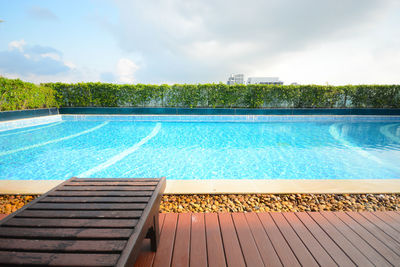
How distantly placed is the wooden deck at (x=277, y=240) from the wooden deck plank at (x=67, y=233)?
2.07 ft

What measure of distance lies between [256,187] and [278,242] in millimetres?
1114

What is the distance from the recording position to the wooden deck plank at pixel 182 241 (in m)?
1.47

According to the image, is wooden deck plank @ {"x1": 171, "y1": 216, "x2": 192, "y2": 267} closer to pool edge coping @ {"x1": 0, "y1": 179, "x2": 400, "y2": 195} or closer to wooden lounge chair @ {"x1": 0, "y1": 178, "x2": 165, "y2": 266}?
wooden lounge chair @ {"x1": 0, "y1": 178, "x2": 165, "y2": 266}

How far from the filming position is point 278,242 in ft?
5.47

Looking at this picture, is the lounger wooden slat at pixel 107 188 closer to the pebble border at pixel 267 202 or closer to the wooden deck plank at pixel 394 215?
the pebble border at pixel 267 202

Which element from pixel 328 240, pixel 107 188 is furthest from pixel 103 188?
pixel 328 240

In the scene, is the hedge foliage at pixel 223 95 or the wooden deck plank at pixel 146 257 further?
the hedge foliage at pixel 223 95

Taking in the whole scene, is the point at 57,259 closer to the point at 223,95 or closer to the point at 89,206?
the point at 89,206

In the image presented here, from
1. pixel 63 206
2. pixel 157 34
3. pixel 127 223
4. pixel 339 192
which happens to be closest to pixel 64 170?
pixel 63 206

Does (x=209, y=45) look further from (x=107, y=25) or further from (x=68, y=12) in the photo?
(x=68, y=12)

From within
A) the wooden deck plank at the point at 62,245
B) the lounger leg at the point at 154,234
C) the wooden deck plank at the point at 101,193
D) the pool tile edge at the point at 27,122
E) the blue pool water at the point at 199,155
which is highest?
the pool tile edge at the point at 27,122

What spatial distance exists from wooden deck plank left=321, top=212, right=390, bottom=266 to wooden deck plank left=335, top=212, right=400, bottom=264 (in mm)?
44

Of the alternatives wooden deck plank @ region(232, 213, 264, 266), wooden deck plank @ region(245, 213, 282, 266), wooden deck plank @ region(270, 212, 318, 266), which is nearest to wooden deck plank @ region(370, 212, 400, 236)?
wooden deck plank @ region(270, 212, 318, 266)

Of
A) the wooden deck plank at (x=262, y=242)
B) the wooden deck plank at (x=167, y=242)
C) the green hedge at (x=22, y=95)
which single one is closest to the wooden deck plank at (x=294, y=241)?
the wooden deck plank at (x=262, y=242)
